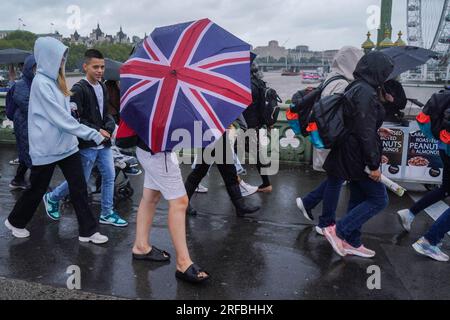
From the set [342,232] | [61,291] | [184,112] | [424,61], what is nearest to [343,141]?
[342,232]

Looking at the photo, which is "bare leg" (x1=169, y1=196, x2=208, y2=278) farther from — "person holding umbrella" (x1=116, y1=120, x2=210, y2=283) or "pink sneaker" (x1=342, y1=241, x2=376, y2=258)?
"pink sneaker" (x1=342, y1=241, x2=376, y2=258)

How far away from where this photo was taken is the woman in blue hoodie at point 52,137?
3.84 metres

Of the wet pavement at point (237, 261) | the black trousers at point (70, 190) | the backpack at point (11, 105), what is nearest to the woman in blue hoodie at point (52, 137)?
the black trousers at point (70, 190)

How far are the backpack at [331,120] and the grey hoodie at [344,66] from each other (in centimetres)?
53

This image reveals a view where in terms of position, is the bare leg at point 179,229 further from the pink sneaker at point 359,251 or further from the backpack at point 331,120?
the pink sneaker at point 359,251

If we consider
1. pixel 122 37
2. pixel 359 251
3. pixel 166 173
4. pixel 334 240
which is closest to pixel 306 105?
pixel 334 240

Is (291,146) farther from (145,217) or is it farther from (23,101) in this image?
(145,217)

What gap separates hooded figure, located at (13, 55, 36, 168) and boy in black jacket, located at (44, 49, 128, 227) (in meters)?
0.97

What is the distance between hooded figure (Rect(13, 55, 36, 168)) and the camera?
516cm

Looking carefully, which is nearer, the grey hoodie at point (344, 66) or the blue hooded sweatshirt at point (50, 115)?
the blue hooded sweatshirt at point (50, 115)

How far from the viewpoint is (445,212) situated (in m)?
4.01

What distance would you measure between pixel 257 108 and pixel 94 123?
1987 millimetres

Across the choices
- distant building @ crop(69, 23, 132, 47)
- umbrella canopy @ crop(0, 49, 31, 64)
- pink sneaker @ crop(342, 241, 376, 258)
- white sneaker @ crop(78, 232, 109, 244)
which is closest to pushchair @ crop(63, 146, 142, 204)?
white sneaker @ crop(78, 232, 109, 244)

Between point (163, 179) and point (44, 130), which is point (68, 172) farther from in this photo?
point (163, 179)
